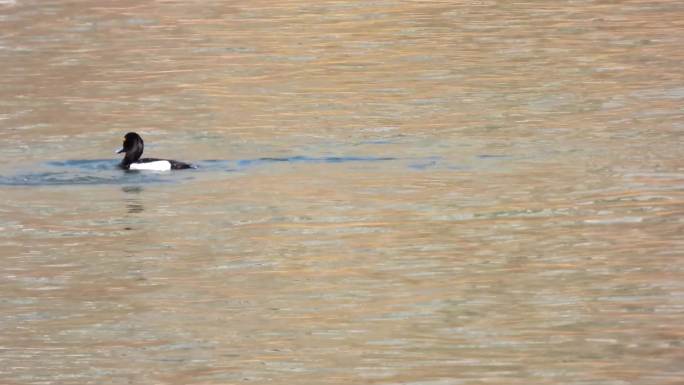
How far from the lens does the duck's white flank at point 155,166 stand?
2089cm

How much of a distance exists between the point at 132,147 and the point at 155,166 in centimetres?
85

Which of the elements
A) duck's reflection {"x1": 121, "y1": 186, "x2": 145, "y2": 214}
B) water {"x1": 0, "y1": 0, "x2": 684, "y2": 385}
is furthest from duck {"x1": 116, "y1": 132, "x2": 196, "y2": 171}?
duck's reflection {"x1": 121, "y1": 186, "x2": 145, "y2": 214}

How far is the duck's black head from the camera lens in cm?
2158

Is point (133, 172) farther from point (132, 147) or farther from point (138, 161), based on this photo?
point (132, 147)

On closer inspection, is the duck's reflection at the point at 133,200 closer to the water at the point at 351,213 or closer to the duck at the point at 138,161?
the water at the point at 351,213

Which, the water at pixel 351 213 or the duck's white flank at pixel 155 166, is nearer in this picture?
the water at pixel 351 213

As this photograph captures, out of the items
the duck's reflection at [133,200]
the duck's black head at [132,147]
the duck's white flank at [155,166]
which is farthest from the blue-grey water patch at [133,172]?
the duck's reflection at [133,200]

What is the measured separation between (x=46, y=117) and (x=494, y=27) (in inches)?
497

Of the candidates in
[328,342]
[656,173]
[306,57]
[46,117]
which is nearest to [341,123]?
[46,117]

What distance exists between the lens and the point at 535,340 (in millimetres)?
12391

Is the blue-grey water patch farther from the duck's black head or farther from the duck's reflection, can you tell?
the duck's reflection

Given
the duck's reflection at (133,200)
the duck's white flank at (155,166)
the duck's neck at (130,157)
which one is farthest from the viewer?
the duck's neck at (130,157)

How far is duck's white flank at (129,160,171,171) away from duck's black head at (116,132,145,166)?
32 cm

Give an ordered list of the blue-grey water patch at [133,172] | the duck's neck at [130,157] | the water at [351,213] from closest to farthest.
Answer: the water at [351,213] < the blue-grey water patch at [133,172] < the duck's neck at [130,157]
